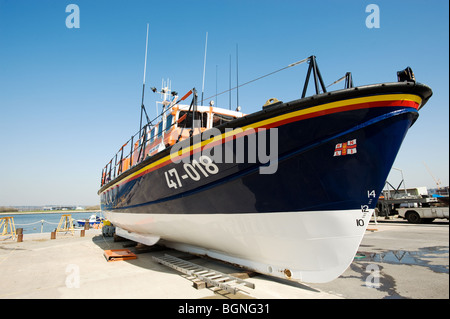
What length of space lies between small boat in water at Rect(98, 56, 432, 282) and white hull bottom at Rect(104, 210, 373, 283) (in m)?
0.01

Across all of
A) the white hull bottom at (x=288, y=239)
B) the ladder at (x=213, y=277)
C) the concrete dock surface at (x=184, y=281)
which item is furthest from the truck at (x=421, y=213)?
the ladder at (x=213, y=277)

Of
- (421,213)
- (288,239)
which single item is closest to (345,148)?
(288,239)

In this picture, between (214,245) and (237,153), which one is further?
(214,245)

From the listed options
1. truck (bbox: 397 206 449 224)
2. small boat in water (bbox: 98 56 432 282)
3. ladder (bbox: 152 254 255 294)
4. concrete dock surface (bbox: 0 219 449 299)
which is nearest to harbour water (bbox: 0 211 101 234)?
concrete dock surface (bbox: 0 219 449 299)

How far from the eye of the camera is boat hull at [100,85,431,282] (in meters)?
2.65

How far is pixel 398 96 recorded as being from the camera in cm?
262

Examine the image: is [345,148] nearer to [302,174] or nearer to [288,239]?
[302,174]

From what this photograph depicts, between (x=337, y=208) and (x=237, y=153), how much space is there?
1.34 meters

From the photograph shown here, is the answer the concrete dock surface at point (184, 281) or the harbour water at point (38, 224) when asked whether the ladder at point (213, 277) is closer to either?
the concrete dock surface at point (184, 281)

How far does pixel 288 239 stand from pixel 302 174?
31.8 inches

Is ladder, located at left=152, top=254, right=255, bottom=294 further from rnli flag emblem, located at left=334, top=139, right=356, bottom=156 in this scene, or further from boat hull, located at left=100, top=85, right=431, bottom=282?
rnli flag emblem, located at left=334, top=139, right=356, bottom=156

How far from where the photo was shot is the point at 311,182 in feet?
9.11
